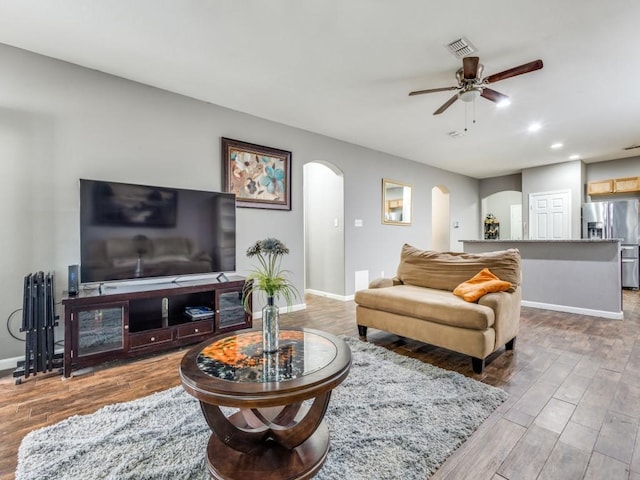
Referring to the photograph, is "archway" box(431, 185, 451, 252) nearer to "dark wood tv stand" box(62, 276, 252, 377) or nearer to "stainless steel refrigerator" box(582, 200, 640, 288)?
"stainless steel refrigerator" box(582, 200, 640, 288)

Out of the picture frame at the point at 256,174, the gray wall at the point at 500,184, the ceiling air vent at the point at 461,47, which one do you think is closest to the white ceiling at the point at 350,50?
the ceiling air vent at the point at 461,47

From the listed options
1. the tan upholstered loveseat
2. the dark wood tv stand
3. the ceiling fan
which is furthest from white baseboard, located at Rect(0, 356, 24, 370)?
the ceiling fan

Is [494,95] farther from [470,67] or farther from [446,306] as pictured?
[446,306]

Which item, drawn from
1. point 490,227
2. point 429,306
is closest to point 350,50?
point 429,306

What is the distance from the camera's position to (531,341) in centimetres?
313

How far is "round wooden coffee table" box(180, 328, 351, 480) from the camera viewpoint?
119cm

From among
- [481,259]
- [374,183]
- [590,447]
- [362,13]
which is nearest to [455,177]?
[374,183]

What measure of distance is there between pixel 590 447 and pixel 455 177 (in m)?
6.83

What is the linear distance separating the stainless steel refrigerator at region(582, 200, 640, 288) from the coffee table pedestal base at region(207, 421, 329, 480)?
7.36 m

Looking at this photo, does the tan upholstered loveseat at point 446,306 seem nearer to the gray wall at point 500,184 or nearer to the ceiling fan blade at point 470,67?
the ceiling fan blade at point 470,67

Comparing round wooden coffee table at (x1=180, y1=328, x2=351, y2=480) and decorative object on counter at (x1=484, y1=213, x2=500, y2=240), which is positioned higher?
decorative object on counter at (x1=484, y1=213, x2=500, y2=240)

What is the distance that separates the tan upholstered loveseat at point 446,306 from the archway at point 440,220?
165 inches

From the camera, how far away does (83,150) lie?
2840 mm

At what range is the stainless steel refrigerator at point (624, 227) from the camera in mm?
6023
